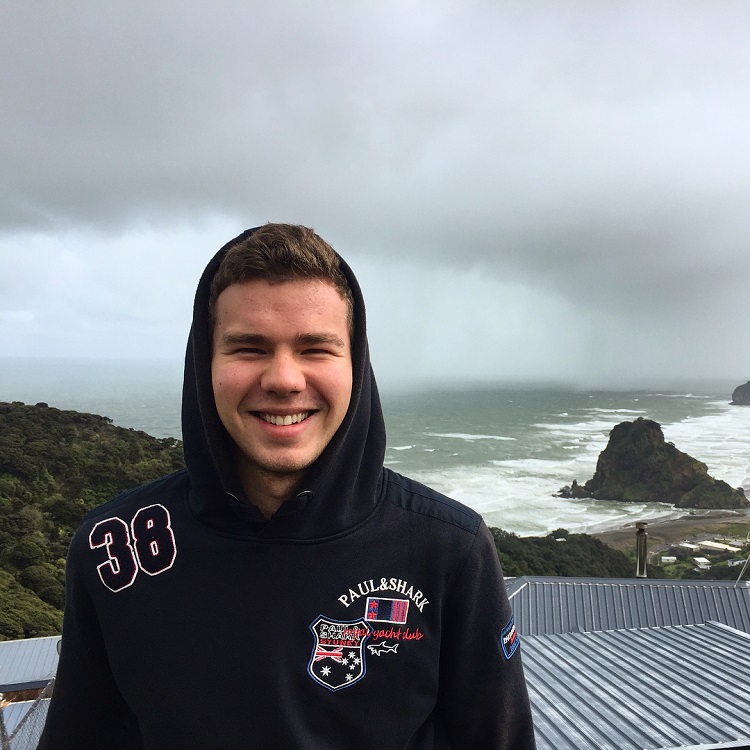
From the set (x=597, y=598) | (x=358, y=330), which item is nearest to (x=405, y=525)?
(x=358, y=330)

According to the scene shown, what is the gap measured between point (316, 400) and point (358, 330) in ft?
0.84

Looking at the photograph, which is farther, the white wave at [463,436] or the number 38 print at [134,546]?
the white wave at [463,436]

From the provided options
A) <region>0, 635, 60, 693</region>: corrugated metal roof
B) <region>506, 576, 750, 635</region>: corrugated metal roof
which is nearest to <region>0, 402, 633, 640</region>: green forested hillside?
<region>0, 635, 60, 693</region>: corrugated metal roof

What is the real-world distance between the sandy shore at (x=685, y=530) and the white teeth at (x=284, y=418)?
236 ft

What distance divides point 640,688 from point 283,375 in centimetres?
1061

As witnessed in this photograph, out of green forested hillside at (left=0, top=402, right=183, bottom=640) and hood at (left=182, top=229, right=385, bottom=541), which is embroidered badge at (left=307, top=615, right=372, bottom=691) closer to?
hood at (left=182, top=229, right=385, bottom=541)

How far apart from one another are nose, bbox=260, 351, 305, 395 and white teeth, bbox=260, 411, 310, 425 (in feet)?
0.26

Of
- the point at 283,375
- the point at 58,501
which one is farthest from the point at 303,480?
the point at 58,501

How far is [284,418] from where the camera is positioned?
62.9 inches

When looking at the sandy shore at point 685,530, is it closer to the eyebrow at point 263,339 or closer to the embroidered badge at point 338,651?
the embroidered badge at point 338,651

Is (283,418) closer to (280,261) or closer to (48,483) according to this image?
(280,261)

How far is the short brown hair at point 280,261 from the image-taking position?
1564 mm

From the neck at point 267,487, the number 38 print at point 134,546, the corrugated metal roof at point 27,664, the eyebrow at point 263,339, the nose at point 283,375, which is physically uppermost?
the eyebrow at point 263,339

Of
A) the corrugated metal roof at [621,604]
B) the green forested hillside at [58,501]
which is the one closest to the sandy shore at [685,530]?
the green forested hillside at [58,501]
